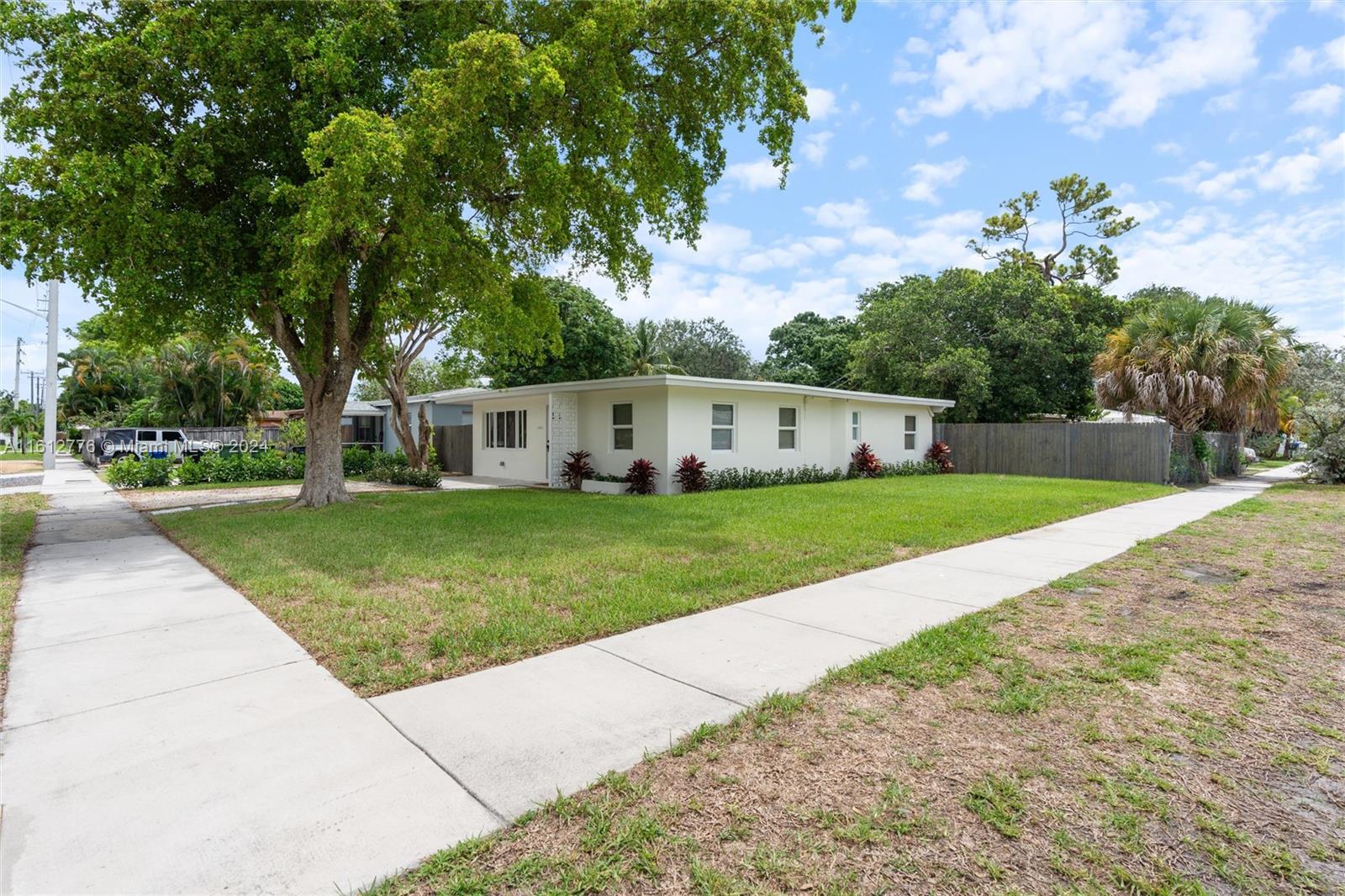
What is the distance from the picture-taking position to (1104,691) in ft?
11.9

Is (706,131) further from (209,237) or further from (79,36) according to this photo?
(79,36)

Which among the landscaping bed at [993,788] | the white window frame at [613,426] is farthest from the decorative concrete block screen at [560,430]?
the landscaping bed at [993,788]

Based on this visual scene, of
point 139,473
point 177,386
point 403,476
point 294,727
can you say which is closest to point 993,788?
point 294,727

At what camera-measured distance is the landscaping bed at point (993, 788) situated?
2.17 m

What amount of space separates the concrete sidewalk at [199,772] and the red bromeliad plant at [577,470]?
35.3ft

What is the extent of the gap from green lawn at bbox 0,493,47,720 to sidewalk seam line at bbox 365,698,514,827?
218cm

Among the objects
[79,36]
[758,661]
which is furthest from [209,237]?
[758,661]

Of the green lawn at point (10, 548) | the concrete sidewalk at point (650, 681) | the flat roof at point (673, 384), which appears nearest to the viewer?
the concrete sidewalk at point (650, 681)

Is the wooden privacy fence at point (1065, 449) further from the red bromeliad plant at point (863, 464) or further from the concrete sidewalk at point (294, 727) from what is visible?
the concrete sidewalk at point (294, 727)

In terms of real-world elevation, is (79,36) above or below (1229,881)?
above

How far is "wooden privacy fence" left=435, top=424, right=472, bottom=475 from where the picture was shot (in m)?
21.2

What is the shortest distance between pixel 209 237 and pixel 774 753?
35.0ft

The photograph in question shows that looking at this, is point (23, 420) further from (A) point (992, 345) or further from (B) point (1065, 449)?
(B) point (1065, 449)

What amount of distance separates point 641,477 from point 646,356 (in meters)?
19.8
